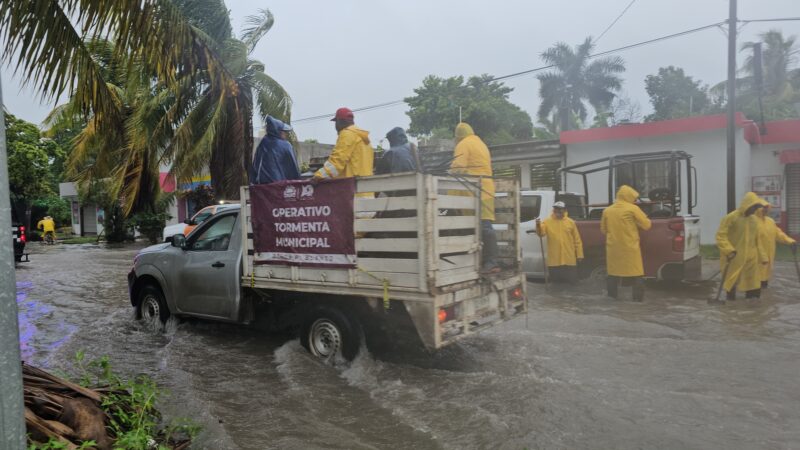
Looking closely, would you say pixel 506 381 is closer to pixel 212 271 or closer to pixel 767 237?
pixel 212 271

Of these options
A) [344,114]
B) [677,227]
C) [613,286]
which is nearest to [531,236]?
[613,286]

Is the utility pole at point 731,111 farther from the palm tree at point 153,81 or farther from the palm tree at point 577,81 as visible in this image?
the palm tree at point 577,81

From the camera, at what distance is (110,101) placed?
5.57 m

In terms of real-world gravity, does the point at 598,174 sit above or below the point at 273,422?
above

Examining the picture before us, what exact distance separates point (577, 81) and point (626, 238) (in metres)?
35.9

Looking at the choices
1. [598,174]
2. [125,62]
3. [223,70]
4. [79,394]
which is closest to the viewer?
[79,394]

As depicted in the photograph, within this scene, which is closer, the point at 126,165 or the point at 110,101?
the point at 110,101

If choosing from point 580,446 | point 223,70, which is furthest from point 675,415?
point 223,70

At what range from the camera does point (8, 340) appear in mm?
2107

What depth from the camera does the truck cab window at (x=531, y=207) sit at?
9.82 metres

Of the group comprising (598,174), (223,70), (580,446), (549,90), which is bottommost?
(580,446)

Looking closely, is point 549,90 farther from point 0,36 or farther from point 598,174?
point 0,36

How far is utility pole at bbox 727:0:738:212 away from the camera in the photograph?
43.3ft

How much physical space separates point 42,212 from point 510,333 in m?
40.7
